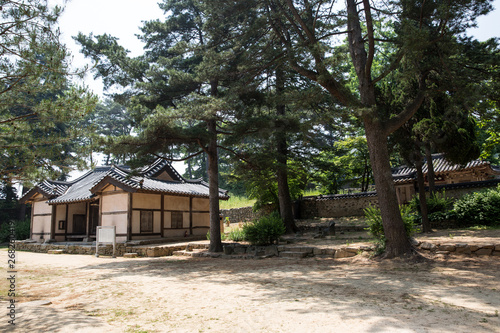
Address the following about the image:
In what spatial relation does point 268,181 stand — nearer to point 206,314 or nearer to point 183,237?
point 183,237

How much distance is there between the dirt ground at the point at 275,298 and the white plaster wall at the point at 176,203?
798cm

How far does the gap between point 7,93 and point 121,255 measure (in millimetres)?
9996

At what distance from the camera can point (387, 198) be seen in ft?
28.7

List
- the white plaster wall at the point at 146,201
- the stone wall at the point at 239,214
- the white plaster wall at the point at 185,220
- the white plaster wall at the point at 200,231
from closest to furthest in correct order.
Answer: the white plaster wall at the point at 146,201 → the white plaster wall at the point at 185,220 → the white plaster wall at the point at 200,231 → the stone wall at the point at 239,214

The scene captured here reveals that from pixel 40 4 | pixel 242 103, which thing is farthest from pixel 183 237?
pixel 40 4

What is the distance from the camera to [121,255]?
14.0 meters

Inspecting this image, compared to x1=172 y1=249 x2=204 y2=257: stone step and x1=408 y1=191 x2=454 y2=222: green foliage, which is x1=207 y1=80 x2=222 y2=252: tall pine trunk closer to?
x1=172 y1=249 x2=204 y2=257: stone step

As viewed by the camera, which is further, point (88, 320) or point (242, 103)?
point (242, 103)

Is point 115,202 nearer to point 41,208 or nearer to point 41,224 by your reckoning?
point 41,224

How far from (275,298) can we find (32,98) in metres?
5.55

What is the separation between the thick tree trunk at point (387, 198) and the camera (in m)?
8.55

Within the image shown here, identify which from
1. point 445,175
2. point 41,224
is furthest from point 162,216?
point 445,175

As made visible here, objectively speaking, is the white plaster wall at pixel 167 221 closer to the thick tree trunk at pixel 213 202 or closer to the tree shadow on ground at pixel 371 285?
the thick tree trunk at pixel 213 202

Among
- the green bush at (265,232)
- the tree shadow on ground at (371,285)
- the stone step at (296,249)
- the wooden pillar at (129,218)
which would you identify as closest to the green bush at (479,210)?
the tree shadow on ground at (371,285)
